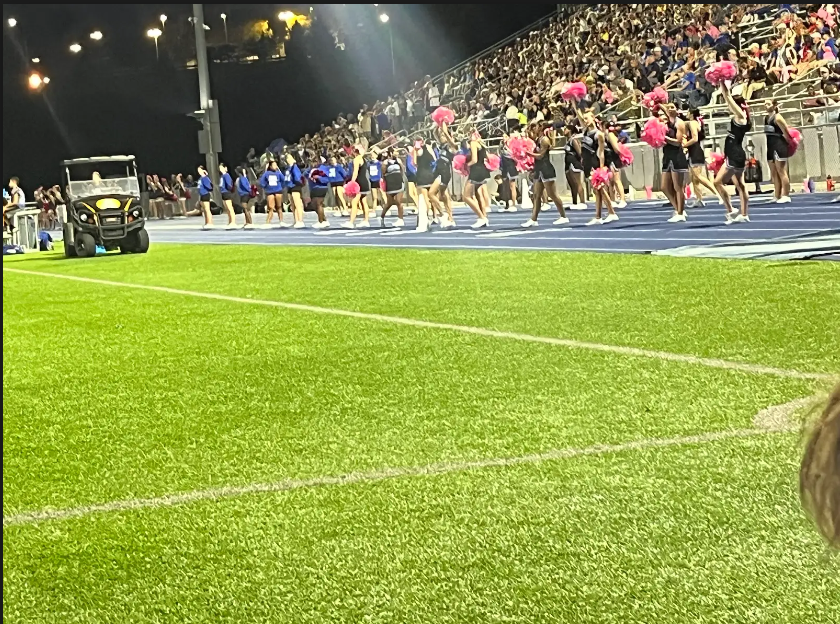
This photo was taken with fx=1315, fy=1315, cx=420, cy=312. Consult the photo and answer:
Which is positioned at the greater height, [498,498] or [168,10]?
[168,10]

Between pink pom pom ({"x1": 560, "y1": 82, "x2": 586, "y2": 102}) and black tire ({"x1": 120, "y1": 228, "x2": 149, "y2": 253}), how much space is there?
7847mm

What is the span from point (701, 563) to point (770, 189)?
18.8 metres

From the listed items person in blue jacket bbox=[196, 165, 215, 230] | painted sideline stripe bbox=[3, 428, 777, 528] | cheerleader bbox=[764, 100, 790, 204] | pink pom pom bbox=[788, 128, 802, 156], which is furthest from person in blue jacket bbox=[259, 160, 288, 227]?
painted sideline stripe bbox=[3, 428, 777, 528]

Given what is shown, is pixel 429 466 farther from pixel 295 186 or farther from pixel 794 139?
pixel 295 186

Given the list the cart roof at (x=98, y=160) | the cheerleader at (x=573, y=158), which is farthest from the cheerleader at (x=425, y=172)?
the cart roof at (x=98, y=160)

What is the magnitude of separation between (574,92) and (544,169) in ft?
14.1

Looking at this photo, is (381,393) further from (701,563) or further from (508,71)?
(508,71)

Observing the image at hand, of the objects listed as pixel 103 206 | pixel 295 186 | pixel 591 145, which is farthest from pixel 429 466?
pixel 295 186

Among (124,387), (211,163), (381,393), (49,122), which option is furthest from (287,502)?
(49,122)

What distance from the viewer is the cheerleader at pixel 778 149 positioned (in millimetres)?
16281

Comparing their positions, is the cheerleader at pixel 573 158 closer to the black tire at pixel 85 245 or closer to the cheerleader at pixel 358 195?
the cheerleader at pixel 358 195

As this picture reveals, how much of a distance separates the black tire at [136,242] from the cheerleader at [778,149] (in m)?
8.73

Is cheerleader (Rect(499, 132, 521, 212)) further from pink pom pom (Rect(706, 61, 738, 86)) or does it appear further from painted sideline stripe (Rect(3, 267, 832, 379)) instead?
painted sideline stripe (Rect(3, 267, 832, 379))

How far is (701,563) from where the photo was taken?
3.04 m
